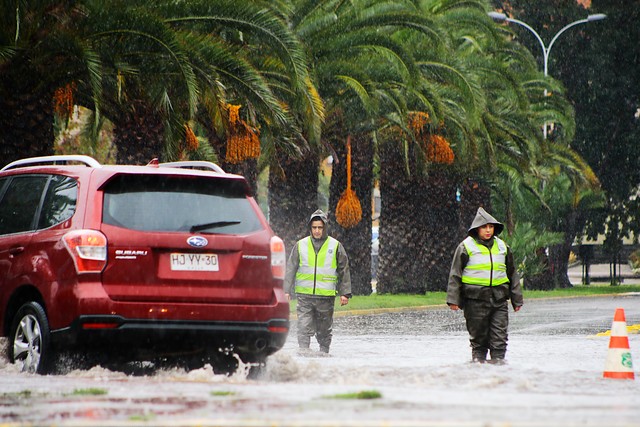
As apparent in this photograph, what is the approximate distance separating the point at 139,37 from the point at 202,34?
1942 mm

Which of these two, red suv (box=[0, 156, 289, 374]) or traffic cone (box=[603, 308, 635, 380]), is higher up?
red suv (box=[0, 156, 289, 374])

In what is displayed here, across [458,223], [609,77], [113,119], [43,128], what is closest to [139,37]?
[43,128]

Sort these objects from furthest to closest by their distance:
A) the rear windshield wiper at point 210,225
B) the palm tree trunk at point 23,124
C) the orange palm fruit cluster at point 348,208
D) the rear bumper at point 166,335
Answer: the orange palm fruit cluster at point 348,208, the palm tree trunk at point 23,124, the rear windshield wiper at point 210,225, the rear bumper at point 166,335

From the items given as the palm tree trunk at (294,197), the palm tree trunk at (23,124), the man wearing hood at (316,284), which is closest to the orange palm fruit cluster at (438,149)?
the palm tree trunk at (294,197)

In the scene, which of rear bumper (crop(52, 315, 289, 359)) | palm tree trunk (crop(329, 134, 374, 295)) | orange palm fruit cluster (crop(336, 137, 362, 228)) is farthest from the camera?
palm tree trunk (crop(329, 134, 374, 295))

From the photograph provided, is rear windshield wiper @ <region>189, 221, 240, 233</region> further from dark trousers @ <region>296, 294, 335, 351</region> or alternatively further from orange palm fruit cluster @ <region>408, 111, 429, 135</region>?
orange palm fruit cluster @ <region>408, 111, 429, 135</region>

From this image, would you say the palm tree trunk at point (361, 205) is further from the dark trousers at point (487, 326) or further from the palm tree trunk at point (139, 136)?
the dark trousers at point (487, 326)

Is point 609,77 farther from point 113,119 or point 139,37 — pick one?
point 139,37

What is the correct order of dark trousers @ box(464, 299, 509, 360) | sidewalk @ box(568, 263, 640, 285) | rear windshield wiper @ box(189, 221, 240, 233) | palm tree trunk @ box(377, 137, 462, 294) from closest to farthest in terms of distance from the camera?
rear windshield wiper @ box(189, 221, 240, 233) < dark trousers @ box(464, 299, 509, 360) < palm tree trunk @ box(377, 137, 462, 294) < sidewalk @ box(568, 263, 640, 285)

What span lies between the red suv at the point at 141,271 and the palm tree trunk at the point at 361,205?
73.9 feet

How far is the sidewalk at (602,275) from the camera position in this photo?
2290 inches

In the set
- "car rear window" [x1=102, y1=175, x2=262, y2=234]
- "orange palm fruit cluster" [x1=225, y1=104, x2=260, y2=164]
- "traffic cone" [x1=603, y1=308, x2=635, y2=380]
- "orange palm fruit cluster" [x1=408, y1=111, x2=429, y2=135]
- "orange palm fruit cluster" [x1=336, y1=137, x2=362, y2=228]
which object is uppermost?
"orange palm fruit cluster" [x1=408, y1=111, x2=429, y2=135]

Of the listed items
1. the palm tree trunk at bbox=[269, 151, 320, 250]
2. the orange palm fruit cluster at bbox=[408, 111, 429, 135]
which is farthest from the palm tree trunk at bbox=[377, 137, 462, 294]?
the palm tree trunk at bbox=[269, 151, 320, 250]

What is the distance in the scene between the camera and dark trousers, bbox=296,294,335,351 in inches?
630
